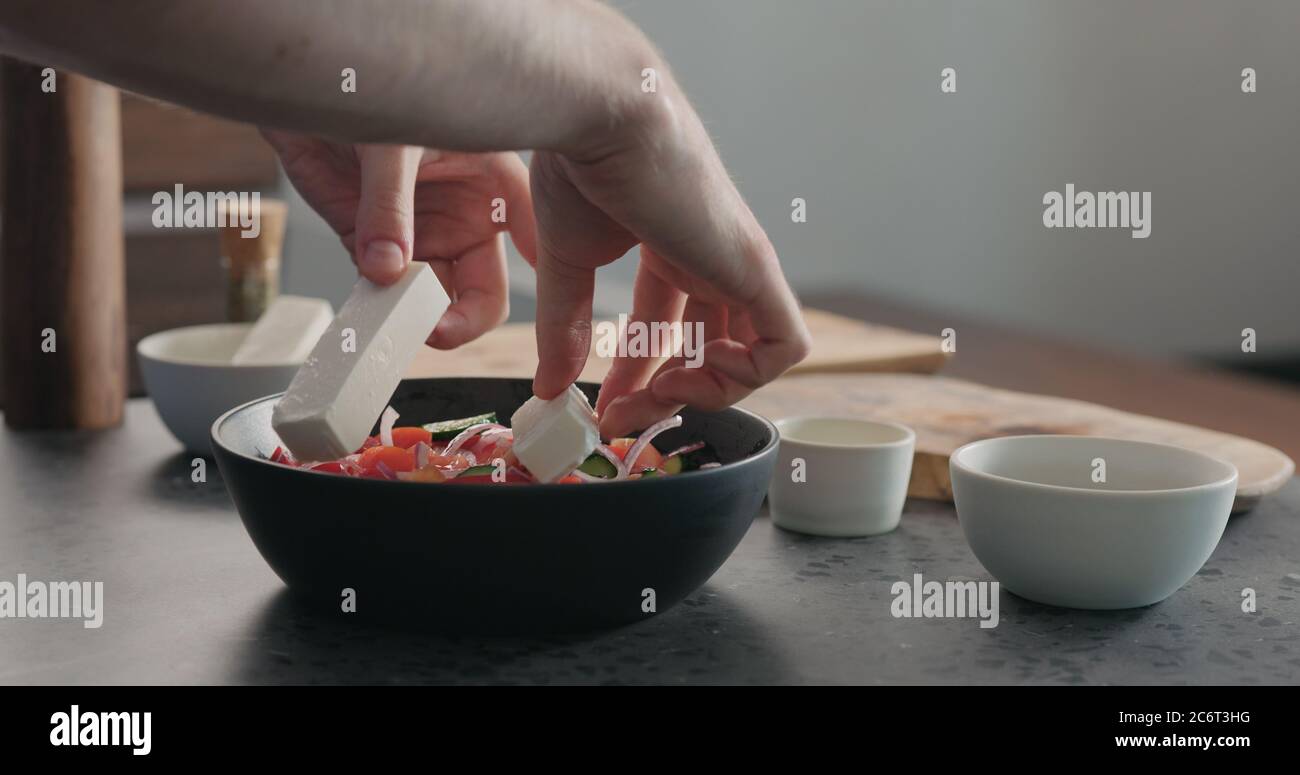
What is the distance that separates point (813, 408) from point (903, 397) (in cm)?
12

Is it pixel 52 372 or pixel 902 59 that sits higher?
pixel 902 59

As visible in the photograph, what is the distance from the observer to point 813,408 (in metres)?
1.72

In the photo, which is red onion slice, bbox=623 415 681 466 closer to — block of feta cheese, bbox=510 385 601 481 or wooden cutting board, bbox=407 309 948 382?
block of feta cheese, bbox=510 385 601 481

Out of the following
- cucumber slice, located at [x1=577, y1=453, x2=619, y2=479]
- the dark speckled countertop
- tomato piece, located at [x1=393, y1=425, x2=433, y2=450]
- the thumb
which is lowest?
the dark speckled countertop

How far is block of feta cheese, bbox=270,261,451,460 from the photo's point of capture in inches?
41.0

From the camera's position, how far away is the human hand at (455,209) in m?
1.45

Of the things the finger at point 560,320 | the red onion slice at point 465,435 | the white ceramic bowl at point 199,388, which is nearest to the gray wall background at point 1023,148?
the white ceramic bowl at point 199,388

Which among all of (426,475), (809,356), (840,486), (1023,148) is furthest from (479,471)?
(1023,148)

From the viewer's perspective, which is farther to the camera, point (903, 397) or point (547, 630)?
point (903, 397)

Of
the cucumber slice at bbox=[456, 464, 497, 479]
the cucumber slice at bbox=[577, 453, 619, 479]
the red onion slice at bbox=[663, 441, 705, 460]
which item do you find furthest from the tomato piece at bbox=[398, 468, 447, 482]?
the red onion slice at bbox=[663, 441, 705, 460]

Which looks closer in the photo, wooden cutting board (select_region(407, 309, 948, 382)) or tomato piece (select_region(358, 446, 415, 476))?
tomato piece (select_region(358, 446, 415, 476))

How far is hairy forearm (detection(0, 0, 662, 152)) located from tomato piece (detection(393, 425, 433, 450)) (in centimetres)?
46
